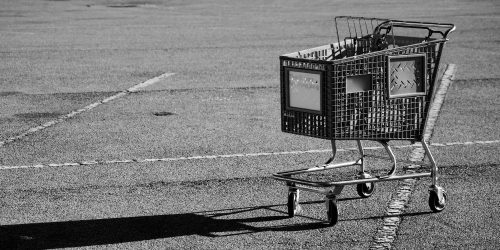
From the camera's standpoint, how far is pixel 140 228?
6109 mm

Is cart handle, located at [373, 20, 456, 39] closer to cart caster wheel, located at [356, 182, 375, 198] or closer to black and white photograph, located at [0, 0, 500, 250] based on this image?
black and white photograph, located at [0, 0, 500, 250]

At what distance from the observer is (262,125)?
31.3 feet

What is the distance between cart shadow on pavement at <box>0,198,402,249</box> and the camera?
588 centimetres

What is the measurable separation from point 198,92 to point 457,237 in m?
6.19

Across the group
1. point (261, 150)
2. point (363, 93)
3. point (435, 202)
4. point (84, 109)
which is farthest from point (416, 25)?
point (84, 109)

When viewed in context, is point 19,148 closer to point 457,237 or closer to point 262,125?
point 262,125

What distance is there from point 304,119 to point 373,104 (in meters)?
0.47

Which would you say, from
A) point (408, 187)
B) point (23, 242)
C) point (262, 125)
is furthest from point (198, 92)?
point (23, 242)

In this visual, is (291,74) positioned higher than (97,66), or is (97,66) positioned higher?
(291,74)

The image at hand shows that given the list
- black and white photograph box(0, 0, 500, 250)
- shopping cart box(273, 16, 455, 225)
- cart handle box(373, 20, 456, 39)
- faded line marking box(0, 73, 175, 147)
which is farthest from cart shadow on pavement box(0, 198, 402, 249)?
faded line marking box(0, 73, 175, 147)

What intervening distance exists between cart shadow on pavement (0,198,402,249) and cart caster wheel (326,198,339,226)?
61mm

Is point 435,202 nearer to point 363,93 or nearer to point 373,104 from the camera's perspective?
point 373,104

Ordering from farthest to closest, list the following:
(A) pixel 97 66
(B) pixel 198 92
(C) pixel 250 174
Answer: (A) pixel 97 66
(B) pixel 198 92
(C) pixel 250 174

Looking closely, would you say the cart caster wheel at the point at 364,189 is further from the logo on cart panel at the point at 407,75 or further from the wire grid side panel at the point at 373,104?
the logo on cart panel at the point at 407,75
